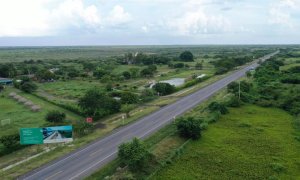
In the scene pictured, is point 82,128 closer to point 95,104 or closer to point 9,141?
point 95,104

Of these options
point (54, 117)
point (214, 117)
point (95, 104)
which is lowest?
point (214, 117)

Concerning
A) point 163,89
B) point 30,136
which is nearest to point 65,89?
point 163,89


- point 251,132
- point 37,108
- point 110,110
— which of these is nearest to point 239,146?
point 251,132

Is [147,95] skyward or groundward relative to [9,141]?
groundward

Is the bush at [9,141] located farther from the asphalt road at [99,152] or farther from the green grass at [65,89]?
the green grass at [65,89]

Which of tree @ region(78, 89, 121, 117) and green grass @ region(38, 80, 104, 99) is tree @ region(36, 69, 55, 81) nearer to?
green grass @ region(38, 80, 104, 99)

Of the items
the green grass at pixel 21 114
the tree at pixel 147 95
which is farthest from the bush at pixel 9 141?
the tree at pixel 147 95
